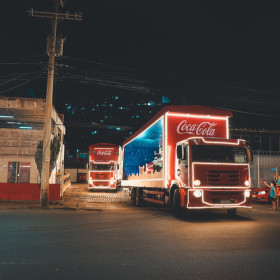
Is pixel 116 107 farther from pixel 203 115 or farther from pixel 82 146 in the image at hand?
pixel 203 115

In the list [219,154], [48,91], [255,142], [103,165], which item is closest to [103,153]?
[103,165]

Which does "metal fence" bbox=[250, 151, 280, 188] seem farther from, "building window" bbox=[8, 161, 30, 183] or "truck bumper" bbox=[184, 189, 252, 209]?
"building window" bbox=[8, 161, 30, 183]

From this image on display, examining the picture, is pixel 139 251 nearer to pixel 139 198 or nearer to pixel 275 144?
pixel 139 198

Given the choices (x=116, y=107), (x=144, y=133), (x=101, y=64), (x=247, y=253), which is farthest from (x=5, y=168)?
(x=116, y=107)

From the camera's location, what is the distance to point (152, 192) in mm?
14312

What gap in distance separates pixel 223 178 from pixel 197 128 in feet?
8.19

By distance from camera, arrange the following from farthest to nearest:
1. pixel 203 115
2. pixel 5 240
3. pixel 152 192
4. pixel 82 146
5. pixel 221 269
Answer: pixel 82 146
pixel 152 192
pixel 203 115
pixel 5 240
pixel 221 269

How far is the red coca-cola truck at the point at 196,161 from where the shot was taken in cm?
1066

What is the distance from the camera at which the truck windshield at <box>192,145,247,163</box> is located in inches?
431

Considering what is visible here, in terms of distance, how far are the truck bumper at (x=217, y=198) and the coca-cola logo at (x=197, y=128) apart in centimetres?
268

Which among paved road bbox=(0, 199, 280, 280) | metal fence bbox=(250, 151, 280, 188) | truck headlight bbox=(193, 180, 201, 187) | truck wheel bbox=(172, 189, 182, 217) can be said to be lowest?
paved road bbox=(0, 199, 280, 280)

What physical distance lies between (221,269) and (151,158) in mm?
9512

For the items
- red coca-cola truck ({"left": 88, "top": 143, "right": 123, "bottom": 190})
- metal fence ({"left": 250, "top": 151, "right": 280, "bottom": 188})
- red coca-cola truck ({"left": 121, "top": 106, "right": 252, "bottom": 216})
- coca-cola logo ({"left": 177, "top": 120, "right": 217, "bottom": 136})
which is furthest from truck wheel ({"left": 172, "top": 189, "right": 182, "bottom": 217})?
red coca-cola truck ({"left": 88, "top": 143, "right": 123, "bottom": 190})

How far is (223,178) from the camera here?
1080 cm
